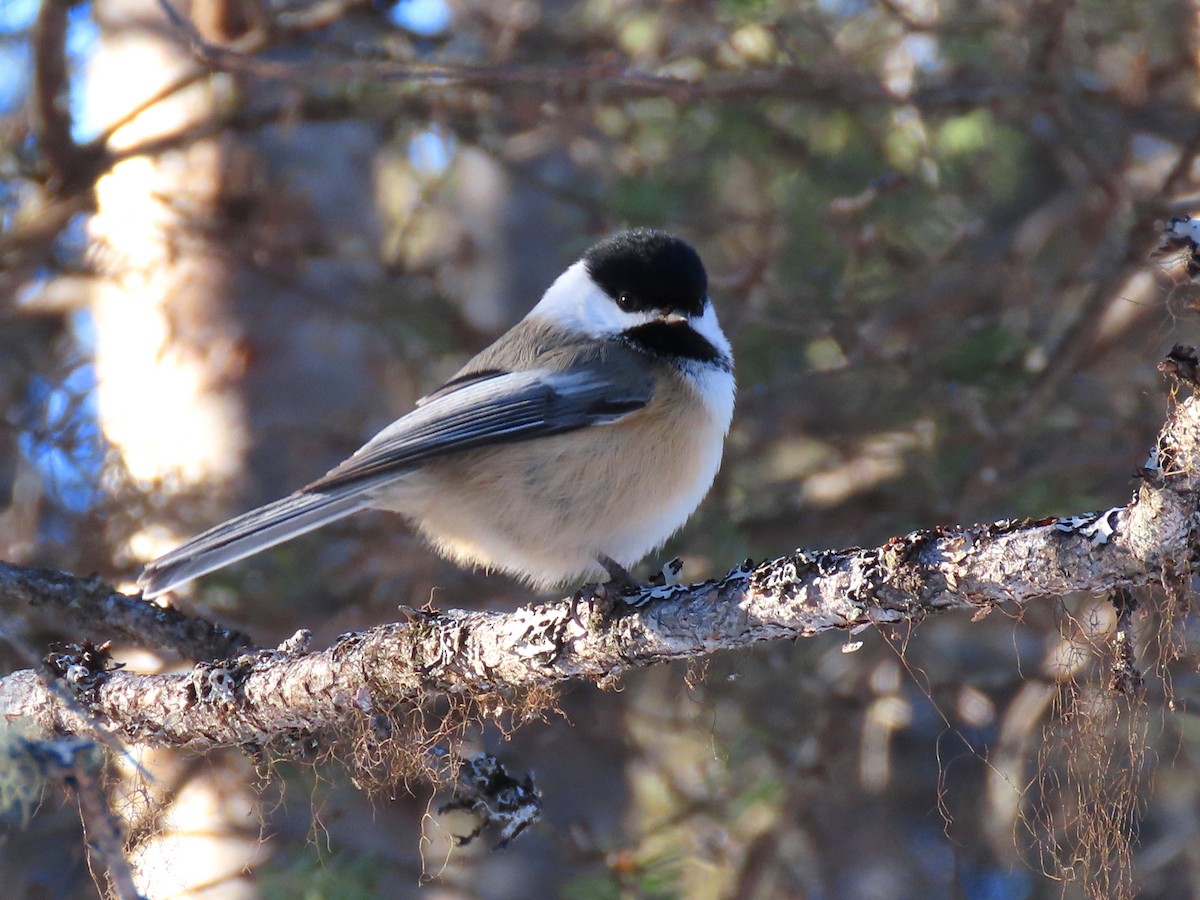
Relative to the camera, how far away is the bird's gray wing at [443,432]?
2588 millimetres

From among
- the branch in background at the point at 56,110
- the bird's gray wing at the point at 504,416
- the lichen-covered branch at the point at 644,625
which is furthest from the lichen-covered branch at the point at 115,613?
the branch in background at the point at 56,110

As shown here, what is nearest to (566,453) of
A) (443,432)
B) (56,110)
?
Answer: (443,432)

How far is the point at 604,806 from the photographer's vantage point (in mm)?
4160

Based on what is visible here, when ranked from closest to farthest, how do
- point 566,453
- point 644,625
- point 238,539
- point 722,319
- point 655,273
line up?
point 644,625, point 238,539, point 566,453, point 655,273, point 722,319

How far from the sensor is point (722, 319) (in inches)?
142

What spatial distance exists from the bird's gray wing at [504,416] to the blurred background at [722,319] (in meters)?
0.80

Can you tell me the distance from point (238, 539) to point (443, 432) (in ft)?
1.93

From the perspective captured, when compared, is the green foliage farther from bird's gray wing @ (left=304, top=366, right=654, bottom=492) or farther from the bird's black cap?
the bird's black cap

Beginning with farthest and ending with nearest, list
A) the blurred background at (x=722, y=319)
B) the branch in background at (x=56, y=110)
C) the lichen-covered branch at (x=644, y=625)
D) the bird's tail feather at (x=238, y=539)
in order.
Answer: the branch in background at (x=56, y=110) → the blurred background at (x=722, y=319) → the bird's tail feather at (x=238, y=539) → the lichen-covered branch at (x=644, y=625)

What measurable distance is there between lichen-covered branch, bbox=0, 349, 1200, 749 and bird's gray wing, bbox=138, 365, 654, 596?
381mm

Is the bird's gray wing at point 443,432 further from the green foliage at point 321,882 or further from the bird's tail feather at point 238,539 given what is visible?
the green foliage at point 321,882

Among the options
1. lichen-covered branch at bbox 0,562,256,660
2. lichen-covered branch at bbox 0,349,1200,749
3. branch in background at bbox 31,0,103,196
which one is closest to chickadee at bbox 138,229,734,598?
lichen-covered branch at bbox 0,562,256,660

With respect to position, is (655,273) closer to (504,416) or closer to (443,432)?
(504,416)

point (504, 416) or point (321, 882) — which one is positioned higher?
point (504, 416)
